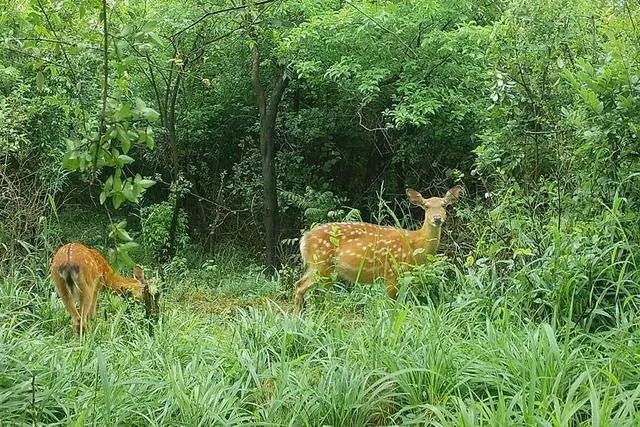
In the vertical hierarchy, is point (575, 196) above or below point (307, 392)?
above

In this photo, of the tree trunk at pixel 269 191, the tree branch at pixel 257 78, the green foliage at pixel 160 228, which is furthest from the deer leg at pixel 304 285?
the green foliage at pixel 160 228

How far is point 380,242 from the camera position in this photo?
22.0ft

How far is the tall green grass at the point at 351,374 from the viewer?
352 centimetres

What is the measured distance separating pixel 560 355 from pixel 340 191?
1004 cm

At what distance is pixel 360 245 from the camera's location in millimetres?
7094

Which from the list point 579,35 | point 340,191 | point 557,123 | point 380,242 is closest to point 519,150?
point 557,123

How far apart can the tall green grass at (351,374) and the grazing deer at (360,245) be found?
1907 millimetres

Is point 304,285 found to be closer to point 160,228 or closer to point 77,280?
point 77,280

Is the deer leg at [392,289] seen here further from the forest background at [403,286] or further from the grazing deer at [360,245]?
the grazing deer at [360,245]

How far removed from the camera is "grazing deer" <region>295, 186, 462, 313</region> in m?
6.70

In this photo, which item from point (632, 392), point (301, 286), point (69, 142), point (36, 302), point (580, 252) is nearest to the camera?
point (69, 142)

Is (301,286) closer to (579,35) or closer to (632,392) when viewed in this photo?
(579,35)

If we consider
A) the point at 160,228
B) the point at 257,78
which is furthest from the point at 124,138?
the point at 160,228

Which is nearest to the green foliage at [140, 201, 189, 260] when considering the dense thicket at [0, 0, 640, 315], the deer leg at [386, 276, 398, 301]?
the dense thicket at [0, 0, 640, 315]
